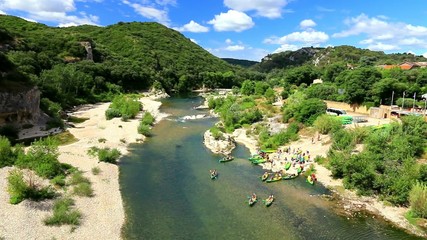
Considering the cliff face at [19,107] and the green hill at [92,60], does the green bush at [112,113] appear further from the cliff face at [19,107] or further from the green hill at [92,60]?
the green hill at [92,60]

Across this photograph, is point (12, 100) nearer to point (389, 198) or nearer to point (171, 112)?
point (171, 112)

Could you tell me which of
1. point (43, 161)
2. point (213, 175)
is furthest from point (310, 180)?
point (43, 161)

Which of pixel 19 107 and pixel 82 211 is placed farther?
pixel 19 107

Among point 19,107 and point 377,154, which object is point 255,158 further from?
point 19,107

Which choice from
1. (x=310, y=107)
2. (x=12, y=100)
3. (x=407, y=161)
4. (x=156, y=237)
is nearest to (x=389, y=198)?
(x=407, y=161)

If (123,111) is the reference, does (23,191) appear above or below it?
below

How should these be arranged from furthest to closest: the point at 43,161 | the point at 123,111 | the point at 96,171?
the point at 123,111, the point at 96,171, the point at 43,161

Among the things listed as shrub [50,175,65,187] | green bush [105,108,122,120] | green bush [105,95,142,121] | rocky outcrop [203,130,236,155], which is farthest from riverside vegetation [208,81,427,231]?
shrub [50,175,65,187]

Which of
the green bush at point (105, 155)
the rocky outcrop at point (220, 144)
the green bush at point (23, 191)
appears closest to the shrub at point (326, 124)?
the rocky outcrop at point (220, 144)
